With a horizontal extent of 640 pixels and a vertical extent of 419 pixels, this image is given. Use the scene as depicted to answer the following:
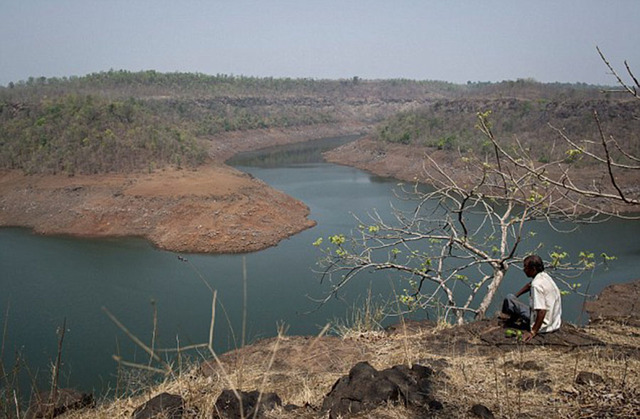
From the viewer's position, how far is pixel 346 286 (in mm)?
11195

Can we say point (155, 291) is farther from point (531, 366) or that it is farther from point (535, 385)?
point (535, 385)

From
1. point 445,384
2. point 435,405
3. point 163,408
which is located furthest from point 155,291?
point 435,405

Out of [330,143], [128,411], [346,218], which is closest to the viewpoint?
[128,411]

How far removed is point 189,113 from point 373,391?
44.9 m

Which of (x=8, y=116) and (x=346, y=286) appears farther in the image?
(x=8, y=116)

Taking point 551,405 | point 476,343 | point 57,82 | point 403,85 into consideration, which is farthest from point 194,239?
point 403,85

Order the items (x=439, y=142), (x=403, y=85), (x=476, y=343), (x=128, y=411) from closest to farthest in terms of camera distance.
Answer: (x=128, y=411)
(x=476, y=343)
(x=439, y=142)
(x=403, y=85)

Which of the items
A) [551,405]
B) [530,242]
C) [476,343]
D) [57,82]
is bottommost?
[530,242]

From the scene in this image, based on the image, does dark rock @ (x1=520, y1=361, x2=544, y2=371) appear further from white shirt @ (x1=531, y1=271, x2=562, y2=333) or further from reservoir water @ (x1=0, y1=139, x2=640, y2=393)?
reservoir water @ (x1=0, y1=139, x2=640, y2=393)

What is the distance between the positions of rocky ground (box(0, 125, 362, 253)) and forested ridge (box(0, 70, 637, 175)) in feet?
5.28

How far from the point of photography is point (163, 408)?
281 centimetres

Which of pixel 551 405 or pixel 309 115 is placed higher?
pixel 309 115

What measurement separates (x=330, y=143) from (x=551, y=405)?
146 ft

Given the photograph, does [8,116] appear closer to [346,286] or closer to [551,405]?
[346,286]
